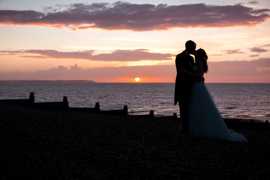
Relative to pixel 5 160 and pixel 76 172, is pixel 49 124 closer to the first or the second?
pixel 5 160

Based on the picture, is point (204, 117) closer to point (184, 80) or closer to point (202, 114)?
point (202, 114)

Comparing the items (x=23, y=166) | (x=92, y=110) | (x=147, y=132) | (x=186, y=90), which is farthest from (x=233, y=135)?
(x=92, y=110)

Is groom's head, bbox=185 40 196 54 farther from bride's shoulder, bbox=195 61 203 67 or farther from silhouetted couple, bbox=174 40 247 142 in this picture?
bride's shoulder, bbox=195 61 203 67

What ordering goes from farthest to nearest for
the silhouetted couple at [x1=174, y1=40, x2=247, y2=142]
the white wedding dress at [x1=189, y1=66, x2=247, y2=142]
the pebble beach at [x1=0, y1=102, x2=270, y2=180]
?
the white wedding dress at [x1=189, y1=66, x2=247, y2=142], the silhouetted couple at [x1=174, y1=40, x2=247, y2=142], the pebble beach at [x1=0, y1=102, x2=270, y2=180]

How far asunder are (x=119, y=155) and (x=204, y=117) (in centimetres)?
353

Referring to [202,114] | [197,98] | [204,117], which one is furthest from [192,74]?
[204,117]

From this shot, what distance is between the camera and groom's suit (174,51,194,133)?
29.6 feet

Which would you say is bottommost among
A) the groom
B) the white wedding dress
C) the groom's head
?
the white wedding dress

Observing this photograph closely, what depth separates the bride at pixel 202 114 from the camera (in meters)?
9.18

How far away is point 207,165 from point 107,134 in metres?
4.47

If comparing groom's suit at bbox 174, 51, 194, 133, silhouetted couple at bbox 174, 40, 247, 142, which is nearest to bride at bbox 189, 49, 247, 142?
silhouetted couple at bbox 174, 40, 247, 142

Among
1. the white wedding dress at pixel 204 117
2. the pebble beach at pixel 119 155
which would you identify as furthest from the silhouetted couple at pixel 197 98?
the pebble beach at pixel 119 155

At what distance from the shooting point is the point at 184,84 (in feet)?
30.7

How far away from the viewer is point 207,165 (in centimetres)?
677
